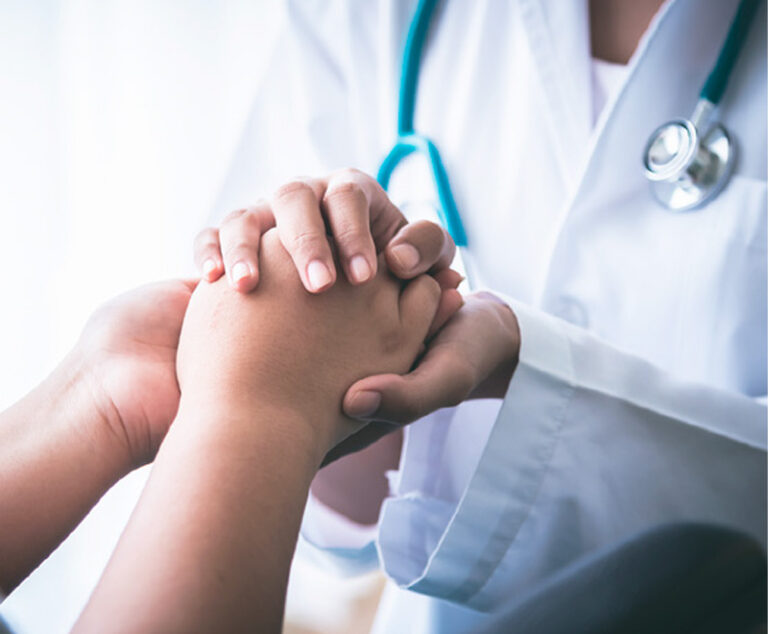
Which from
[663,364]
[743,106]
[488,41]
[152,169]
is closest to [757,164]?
[743,106]

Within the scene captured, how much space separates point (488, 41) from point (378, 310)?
15.6 inches

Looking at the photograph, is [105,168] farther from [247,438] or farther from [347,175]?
[247,438]

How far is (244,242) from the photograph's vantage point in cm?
50

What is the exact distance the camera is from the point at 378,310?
0.50 m

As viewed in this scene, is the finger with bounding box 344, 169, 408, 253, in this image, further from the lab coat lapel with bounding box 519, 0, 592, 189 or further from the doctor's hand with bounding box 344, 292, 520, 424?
the lab coat lapel with bounding box 519, 0, 592, 189

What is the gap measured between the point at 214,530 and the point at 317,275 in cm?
18

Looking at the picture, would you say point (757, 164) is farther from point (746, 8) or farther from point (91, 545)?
point (91, 545)

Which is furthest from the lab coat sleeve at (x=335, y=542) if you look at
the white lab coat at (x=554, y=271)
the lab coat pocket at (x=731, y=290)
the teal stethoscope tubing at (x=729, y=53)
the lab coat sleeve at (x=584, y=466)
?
the teal stethoscope tubing at (x=729, y=53)

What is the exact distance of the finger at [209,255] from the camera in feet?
1.69

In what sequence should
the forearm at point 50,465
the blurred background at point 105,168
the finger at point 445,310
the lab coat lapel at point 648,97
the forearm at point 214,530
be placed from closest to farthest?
1. the forearm at point 214,530
2. the forearm at point 50,465
3. the finger at point 445,310
4. the lab coat lapel at point 648,97
5. the blurred background at point 105,168

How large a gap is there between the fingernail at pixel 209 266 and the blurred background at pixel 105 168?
1.00 ft

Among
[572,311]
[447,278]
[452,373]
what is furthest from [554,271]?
[452,373]

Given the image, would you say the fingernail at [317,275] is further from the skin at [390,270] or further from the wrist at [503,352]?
the wrist at [503,352]

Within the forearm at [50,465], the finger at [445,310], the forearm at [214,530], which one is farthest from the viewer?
the finger at [445,310]
